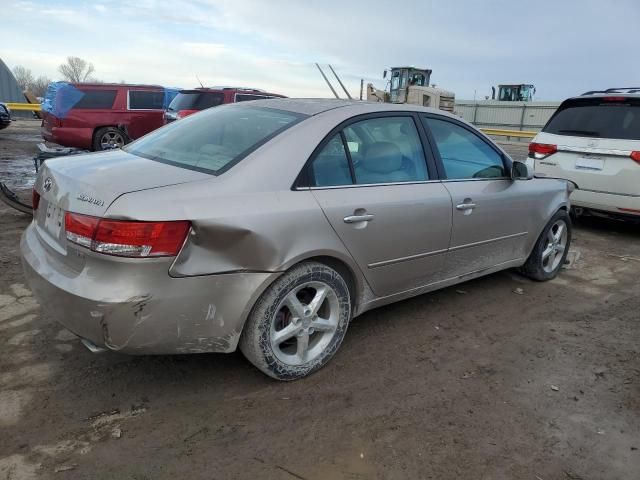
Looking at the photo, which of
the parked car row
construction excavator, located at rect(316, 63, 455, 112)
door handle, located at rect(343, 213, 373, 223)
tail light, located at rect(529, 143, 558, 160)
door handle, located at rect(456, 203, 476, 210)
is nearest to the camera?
door handle, located at rect(343, 213, 373, 223)

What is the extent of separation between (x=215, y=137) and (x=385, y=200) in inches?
44.3

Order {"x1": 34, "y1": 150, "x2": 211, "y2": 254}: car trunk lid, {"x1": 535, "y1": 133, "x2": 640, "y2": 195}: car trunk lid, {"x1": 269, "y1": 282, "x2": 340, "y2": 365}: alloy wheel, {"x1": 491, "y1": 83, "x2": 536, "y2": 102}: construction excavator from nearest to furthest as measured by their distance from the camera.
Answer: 1. {"x1": 34, "y1": 150, "x2": 211, "y2": 254}: car trunk lid
2. {"x1": 269, "y1": 282, "x2": 340, "y2": 365}: alloy wheel
3. {"x1": 535, "y1": 133, "x2": 640, "y2": 195}: car trunk lid
4. {"x1": 491, "y1": 83, "x2": 536, "y2": 102}: construction excavator

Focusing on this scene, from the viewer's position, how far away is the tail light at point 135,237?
240 centimetres

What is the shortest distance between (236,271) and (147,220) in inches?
19.7

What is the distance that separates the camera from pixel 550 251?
16.4 feet

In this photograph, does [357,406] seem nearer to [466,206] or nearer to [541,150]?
[466,206]

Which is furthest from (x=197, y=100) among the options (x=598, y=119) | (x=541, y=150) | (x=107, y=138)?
(x=598, y=119)

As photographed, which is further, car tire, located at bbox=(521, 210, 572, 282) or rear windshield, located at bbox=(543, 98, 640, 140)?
rear windshield, located at bbox=(543, 98, 640, 140)

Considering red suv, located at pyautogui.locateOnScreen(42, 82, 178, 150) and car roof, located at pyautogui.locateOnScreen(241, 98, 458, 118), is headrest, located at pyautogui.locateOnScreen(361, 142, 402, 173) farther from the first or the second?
red suv, located at pyautogui.locateOnScreen(42, 82, 178, 150)

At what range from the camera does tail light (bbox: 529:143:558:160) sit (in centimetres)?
700

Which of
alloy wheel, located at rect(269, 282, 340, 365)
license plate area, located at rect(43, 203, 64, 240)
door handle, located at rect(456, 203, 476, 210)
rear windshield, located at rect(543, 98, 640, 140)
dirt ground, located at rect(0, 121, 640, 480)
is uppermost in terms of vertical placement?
rear windshield, located at rect(543, 98, 640, 140)

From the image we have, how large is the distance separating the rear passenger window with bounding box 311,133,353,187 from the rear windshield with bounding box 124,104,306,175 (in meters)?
0.26

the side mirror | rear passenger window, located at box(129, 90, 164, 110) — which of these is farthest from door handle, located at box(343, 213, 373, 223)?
rear passenger window, located at box(129, 90, 164, 110)

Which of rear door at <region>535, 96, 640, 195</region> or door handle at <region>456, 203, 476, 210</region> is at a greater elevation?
rear door at <region>535, 96, 640, 195</region>
